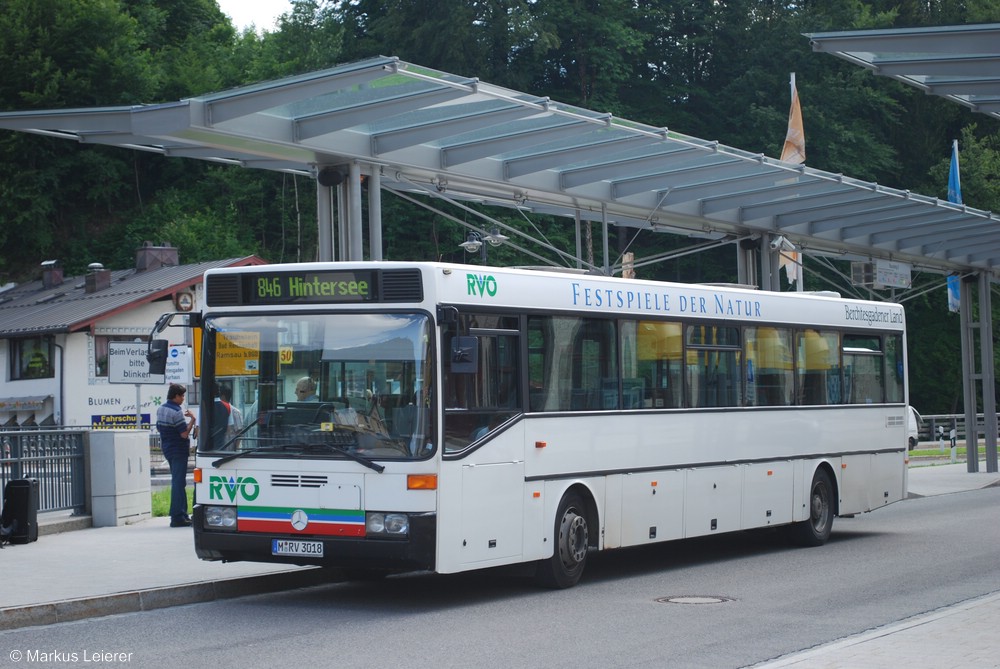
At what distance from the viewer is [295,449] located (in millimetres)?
12062

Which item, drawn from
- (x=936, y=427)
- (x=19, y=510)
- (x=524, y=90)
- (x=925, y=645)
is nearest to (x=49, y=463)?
(x=19, y=510)

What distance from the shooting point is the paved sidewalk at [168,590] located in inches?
361

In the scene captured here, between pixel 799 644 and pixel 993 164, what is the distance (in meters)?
56.2

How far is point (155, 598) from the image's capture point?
12.1 m

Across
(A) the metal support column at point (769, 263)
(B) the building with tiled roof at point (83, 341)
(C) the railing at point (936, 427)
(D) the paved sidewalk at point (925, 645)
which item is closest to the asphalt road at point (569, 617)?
(D) the paved sidewalk at point (925, 645)

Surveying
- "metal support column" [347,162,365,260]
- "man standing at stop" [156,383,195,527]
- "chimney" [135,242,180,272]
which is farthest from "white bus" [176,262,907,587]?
"chimney" [135,242,180,272]

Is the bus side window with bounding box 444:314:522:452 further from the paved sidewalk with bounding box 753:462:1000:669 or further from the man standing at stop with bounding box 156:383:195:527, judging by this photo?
the man standing at stop with bounding box 156:383:195:527

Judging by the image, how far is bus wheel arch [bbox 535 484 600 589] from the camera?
43.5ft

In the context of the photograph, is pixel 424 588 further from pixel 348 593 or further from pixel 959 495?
pixel 959 495

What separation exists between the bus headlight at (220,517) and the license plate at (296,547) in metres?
0.48

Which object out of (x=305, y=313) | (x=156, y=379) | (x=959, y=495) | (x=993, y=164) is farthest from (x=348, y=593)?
(x=993, y=164)

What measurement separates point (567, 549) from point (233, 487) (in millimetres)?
3277

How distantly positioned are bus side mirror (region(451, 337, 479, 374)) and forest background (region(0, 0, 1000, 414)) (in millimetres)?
43904

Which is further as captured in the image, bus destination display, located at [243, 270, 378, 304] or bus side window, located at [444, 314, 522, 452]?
bus destination display, located at [243, 270, 378, 304]
